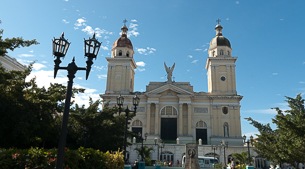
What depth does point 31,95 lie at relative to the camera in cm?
1642

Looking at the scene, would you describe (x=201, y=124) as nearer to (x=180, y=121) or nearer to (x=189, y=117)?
(x=189, y=117)

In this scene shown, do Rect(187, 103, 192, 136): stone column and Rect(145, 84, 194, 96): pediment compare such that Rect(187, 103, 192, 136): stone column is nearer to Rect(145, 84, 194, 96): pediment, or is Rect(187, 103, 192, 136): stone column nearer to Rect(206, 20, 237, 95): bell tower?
Rect(145, 84, 194, 96): pediment

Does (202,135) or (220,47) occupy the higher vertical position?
(220,47)

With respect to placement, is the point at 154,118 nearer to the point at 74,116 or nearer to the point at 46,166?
the point at 74,116

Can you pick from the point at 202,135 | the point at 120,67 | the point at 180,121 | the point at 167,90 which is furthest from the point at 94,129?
the point at 120,67

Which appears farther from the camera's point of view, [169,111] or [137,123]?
[169,111]

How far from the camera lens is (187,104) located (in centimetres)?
4909

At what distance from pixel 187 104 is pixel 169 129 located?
17.1 ft

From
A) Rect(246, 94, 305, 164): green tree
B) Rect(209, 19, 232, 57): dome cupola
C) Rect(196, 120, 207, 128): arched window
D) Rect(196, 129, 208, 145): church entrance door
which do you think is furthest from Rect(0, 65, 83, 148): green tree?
Result: Rect(209, 19, 232, 57): dome cupola

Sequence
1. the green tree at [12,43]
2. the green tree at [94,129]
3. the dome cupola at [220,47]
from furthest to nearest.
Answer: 1. the dome cupola at [220,47]
2. the green tree at [94,129]
3. the green tree at [12,43]

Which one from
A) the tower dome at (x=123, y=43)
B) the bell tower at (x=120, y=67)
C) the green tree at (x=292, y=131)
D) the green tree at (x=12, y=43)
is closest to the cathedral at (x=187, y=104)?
the bell tower at (x=120, y=67)

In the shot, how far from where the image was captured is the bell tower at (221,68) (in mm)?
50531

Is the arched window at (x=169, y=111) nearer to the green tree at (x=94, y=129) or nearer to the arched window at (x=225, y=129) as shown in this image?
the arched window at (x=225, y=129)

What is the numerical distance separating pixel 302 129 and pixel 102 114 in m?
14.3
